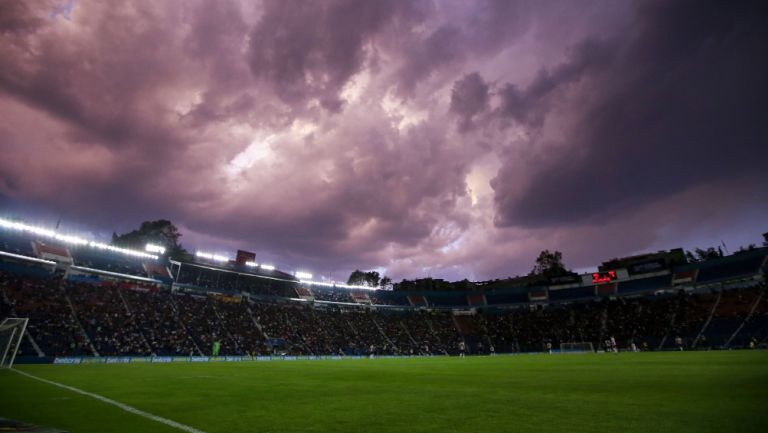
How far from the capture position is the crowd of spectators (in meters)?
37.8

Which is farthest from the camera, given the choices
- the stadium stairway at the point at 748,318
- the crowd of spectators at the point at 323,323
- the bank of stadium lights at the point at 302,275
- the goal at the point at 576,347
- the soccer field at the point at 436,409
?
the bank of stadium lights at the point at 302,275

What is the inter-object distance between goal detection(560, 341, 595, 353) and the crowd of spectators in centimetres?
339

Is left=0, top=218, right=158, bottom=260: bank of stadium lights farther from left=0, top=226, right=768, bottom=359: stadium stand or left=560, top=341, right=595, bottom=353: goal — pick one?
left=560, top=341, right=595, bottom=353: goal

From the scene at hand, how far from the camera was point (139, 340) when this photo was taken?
1542 inches

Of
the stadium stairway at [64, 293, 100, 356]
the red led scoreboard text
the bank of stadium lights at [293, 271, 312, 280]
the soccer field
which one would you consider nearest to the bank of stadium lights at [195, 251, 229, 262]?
the bank of stadium lights at [293, 271, 312, 280]

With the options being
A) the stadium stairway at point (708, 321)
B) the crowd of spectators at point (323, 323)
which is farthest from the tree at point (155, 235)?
the stadium stairway at point (708, 321)

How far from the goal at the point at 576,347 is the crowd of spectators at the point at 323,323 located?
3.39 metres

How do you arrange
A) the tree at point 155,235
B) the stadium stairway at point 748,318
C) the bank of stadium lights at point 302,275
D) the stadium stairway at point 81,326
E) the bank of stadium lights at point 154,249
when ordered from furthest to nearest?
the tree at point 155,235, the bank of stadium lights at point 302,275, the bank of stadium lights at point 154,249, the stadium stairway at point 748,318, the stadium stairway at point 81,326

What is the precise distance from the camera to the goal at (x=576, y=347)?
52219mm

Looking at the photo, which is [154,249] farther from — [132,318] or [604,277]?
[604,277]

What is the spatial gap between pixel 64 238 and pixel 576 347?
244ft

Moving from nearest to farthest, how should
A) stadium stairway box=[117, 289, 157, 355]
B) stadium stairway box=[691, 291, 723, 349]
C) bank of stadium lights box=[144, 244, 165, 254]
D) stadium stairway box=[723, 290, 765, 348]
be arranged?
stadium stairway box=[117, 289, 157, 355], stadium stairway box=[723, 290, 765, 348], stadium stairway box=[691, 291, 723, 349], bank of stadium lights box=[144, 244, 165, 254]

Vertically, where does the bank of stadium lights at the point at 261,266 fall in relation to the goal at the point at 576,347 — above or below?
above

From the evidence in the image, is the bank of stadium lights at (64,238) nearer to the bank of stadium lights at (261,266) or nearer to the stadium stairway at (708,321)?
the bank of stadium lights at (261,266)
